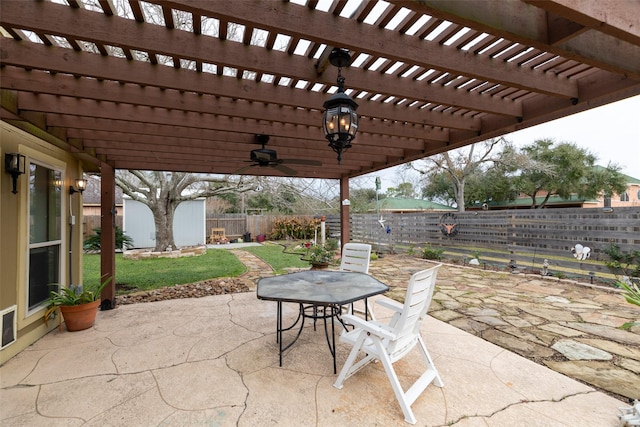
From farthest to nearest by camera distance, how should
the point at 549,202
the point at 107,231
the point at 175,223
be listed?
the point at 549,202 < the point at 175,223 < the point at 107,231

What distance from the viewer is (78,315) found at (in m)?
3.34

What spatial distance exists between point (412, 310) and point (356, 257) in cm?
195

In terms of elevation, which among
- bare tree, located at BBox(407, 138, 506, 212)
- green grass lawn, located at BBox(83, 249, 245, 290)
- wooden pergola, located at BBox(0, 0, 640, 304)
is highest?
bare tree, located at BBox(407, 138, 506, 212)

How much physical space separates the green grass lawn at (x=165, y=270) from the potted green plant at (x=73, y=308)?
2028 millimetres

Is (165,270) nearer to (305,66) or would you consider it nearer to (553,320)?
(305,66)

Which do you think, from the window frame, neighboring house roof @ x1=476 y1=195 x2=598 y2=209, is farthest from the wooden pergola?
neighboring house roof @ x1=476 y1=195 x2=598 y2=209

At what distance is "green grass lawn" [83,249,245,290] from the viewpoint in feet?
19.5

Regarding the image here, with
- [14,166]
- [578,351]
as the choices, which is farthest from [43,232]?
[578,351]

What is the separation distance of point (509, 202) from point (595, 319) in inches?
665

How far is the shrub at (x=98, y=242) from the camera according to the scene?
9352 mm

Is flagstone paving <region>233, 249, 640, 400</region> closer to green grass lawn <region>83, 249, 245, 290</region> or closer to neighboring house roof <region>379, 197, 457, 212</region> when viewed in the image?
green grass lawn <region>83, 249, 245, 290</region>

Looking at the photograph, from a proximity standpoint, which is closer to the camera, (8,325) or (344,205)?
(8,325)

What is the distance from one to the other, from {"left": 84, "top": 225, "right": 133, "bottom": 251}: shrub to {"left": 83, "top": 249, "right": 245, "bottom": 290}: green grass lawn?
1.17 feet

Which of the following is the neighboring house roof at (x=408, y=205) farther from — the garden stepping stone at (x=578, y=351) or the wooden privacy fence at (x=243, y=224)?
the garden stepping stone at (x=578, y=351)
